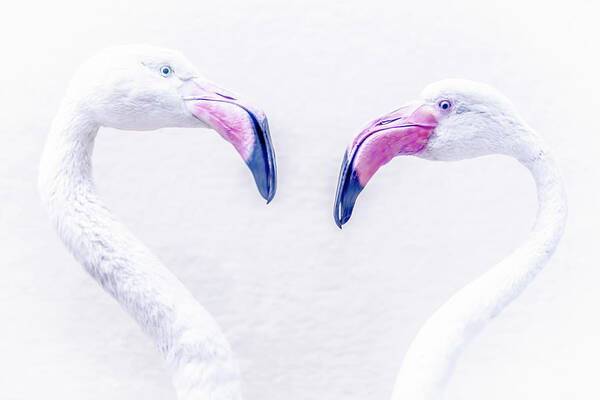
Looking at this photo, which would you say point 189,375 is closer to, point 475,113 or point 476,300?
point 476,300

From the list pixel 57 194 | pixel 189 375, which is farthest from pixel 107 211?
→ pixel 189 375

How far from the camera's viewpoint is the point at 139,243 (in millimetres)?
2758

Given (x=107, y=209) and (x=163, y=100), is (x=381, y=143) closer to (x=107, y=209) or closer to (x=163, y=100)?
(x=163, y=100)

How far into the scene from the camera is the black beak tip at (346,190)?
2.82m

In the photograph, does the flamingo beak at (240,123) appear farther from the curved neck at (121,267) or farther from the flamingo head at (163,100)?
the curved neck at (121,267)

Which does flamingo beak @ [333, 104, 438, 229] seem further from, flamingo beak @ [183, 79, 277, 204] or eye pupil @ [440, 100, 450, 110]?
flamingo beak @ [183, 79, 277, 204]

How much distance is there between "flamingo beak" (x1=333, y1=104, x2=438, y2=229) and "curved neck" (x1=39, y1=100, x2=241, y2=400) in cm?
61

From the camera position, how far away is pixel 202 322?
2.71m

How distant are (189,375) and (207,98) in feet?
2.89

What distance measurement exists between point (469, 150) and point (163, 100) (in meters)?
1.05

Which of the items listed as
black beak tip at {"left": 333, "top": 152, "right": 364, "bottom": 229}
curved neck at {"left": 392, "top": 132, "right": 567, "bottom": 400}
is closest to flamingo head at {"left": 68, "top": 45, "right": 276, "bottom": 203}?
black beak tip at {"left": 333, "top": 152, "right": 364, "bottom": 229}

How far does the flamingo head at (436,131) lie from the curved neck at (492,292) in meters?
0.11

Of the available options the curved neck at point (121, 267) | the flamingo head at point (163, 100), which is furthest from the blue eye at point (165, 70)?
the curved neck at point (121, 267)

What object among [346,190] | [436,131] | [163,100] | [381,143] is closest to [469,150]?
[436,131]
